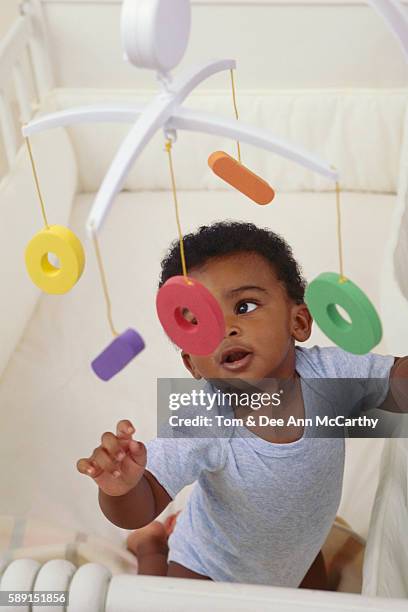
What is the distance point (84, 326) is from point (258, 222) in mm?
294

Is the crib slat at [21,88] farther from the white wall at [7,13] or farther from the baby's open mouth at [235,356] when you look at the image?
the baby's open mouth at [235,356]

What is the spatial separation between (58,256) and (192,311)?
88 mm

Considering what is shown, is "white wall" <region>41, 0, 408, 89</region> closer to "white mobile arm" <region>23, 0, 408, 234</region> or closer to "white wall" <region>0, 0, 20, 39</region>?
"white wall" <region>0, 0, 20, 39</region>

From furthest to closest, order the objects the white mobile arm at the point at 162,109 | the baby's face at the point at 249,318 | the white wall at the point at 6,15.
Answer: the white wall at the point at 6,15 → the baby's face at the point at 249,318 → the white mobile arm at the point at 162,109

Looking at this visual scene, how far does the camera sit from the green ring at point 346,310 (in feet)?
1.49

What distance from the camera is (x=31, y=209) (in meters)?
0.96

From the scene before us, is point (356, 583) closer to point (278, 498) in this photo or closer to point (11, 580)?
point (278, 498)

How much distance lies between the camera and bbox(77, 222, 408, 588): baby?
0.56 m

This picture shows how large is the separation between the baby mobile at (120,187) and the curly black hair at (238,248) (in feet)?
0.33

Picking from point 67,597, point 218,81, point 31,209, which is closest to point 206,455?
point 67,597

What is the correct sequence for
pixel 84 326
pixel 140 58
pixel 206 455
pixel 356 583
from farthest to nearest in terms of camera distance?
1. pixel 84 326
2. pixel 356 583
3. pixel 206 455
4. pixel 140 58

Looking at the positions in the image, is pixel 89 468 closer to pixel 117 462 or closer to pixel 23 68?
pixel 117 462

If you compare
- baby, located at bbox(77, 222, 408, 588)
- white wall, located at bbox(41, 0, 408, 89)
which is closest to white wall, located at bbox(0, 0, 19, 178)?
white wall, located at bbox(41, 0, 408, 89)

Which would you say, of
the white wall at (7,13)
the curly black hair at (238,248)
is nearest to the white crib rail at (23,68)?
the white wall at (7,13)
